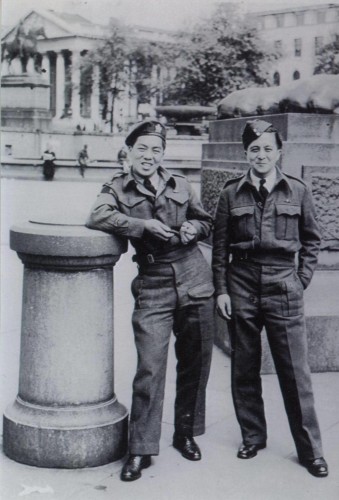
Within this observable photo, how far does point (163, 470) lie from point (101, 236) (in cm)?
127

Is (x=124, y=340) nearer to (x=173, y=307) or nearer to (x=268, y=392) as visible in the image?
(x=268, y=392)

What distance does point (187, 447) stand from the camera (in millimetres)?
4445

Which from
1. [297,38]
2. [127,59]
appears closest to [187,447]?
[297,38]

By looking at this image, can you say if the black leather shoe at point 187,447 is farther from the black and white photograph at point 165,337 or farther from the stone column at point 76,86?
the stone column at point 76,86

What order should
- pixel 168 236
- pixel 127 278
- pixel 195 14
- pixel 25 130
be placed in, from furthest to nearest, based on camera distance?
1. pixel 195 14
2. pixel 25 130
3. pixel 127 278
4. pixel 168 236

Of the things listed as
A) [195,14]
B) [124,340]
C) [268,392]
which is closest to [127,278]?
[124,340]

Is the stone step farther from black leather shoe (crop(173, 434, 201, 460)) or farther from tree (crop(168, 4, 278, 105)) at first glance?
tree (crop(168, 4, 278, 105))

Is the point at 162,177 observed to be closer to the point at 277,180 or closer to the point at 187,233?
the point at 187,233

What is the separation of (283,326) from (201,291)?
47 cm

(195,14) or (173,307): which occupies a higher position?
(195,14)

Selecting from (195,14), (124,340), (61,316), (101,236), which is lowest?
(124,340)

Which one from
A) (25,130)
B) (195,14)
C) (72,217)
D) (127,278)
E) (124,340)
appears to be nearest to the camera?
(72,217)

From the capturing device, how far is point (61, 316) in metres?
4.21

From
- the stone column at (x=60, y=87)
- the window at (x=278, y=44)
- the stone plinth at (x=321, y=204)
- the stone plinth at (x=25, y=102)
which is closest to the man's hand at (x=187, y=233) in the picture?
the stone plinth at (x=321, y=204)
